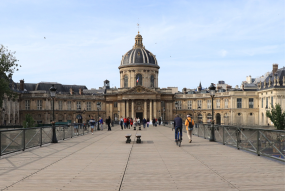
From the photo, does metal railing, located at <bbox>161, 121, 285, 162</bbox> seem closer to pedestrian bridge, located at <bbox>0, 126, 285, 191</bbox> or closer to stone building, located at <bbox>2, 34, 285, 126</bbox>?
pedestrian bridge, located at <bbox>0, 126, 285, 191</bbox>

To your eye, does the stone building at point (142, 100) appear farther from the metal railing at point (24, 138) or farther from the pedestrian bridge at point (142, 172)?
the pedestrian bridge at point (142, 172)

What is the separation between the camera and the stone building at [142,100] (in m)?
85.5

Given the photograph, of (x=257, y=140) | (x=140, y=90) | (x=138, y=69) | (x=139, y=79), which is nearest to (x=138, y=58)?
(x=138, y=69)

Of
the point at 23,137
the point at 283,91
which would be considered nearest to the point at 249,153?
the point at 23,137

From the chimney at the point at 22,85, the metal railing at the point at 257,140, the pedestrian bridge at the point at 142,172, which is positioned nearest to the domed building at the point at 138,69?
the chimney at the point at 22,85

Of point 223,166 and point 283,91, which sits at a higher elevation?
point 283,91

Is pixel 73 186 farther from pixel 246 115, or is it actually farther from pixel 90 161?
pixel 246 115

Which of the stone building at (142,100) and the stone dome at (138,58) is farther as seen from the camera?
the stone dome at (138,58)

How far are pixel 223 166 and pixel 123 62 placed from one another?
3521 inches

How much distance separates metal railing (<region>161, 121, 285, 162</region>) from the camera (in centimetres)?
1317

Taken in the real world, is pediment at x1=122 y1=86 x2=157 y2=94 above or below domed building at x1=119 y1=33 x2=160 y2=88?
below

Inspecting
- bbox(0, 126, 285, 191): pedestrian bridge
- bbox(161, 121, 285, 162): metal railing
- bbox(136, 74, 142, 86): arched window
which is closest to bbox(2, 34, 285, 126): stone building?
bbox(136, 74, 142, 86): arched window

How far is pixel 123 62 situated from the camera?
101 metres

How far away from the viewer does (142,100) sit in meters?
91.7
